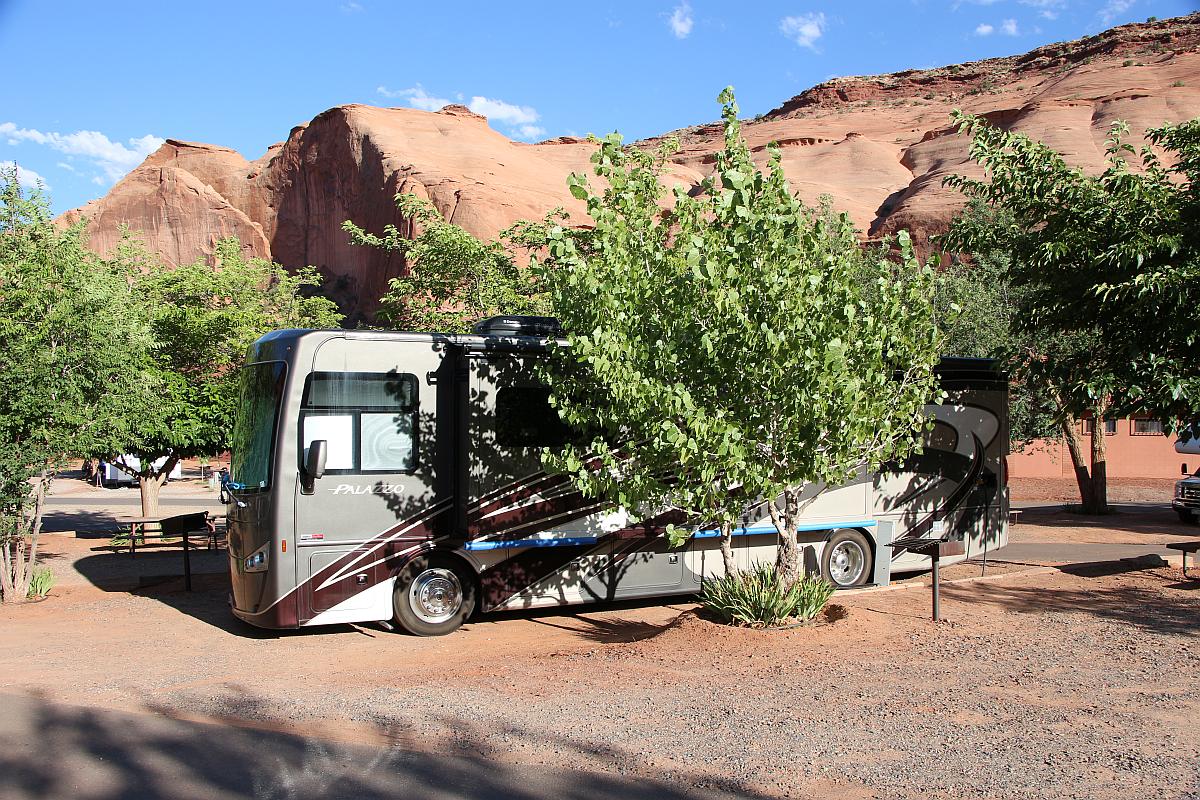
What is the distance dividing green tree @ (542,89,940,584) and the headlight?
10.0ft

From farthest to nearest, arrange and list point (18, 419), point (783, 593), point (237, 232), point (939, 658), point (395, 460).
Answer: point (237, 232) → point (18, 419) → point (395, 460) → point (783, 593) → point (939, 658)

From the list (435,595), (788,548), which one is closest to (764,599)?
(788,548)

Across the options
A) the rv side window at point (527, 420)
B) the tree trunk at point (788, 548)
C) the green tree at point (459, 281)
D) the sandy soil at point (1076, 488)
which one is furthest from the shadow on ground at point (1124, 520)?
the rv side window at point (527, 420)

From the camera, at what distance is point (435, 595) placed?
10023 millimetres

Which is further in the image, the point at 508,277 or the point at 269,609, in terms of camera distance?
the point at 508,277

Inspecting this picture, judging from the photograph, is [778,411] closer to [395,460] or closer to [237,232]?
[395,460]

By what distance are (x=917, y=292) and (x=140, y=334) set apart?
10.5 m

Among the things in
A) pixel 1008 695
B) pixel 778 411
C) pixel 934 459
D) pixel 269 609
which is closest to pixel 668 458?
pixel 778 411

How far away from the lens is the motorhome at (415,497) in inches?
370

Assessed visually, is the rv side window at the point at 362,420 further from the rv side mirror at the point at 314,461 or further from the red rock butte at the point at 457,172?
the red rock butte at the point at 457,172

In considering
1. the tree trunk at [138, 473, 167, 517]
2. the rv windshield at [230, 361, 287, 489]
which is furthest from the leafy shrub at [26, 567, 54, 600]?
the tree trunk at [138, 473, 167, 517]

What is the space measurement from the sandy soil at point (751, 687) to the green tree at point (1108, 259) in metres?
2.29

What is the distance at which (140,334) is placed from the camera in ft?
44.9

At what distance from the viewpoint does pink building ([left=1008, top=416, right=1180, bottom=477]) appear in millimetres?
34531
